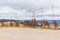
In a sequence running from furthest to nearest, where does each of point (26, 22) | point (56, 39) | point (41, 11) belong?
point (26, 22), point (41, 11), point (56, 39)

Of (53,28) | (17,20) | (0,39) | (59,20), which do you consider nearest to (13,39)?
(0,39)

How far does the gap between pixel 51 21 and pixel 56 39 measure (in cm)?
842

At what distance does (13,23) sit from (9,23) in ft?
1.65

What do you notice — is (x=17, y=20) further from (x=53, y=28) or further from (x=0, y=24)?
(x=53, y=28)

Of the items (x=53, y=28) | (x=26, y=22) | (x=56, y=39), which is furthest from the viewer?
(x=26, y=22)

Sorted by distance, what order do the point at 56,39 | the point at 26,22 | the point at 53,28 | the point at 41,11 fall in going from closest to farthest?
the point at 56,39 < the point at 53,28 < the point at 41,11 < the point at 26,22

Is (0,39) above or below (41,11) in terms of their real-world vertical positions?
below

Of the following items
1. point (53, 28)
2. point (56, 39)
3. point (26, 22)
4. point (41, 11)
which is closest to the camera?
point (56, 39)

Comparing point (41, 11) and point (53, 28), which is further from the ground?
point (41, 11)

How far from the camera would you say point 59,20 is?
20109mm

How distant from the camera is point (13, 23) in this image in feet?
76.9

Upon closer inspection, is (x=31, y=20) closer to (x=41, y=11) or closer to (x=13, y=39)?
(x=41, y=11)

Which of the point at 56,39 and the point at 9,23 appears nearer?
the point at 56,39

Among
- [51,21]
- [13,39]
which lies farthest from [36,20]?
[13,39]
